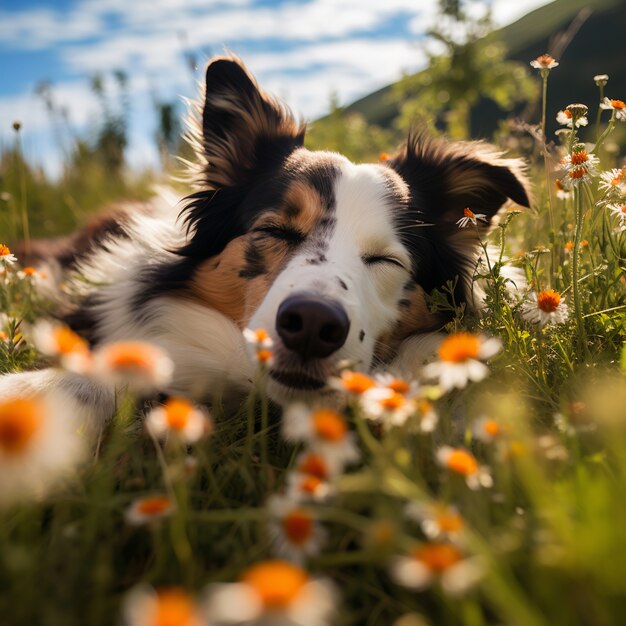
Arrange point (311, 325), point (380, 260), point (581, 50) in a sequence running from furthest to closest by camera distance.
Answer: point (581, 50) → point (380, 260) → point (311, 325)

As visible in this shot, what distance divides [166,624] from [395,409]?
0.67 metres

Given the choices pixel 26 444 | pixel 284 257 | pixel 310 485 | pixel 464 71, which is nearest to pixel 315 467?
pixel 310 485

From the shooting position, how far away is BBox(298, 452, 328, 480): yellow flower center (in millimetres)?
1151

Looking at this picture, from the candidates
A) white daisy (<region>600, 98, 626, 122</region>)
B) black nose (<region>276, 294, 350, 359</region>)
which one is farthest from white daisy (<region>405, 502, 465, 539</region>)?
white daisy (<region>600, 98, 626, 122</region>)

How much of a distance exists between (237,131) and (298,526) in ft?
9.48

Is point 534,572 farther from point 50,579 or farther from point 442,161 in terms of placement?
point 442,161

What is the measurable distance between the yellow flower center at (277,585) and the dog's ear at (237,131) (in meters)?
2.87

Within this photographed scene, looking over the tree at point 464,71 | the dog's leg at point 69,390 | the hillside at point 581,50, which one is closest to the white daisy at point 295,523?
the dog's leg at point 69,390

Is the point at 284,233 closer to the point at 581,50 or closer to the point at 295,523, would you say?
the point at 295,523

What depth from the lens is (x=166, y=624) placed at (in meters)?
0.77

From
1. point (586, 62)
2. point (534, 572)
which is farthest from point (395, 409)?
point (586, 62)

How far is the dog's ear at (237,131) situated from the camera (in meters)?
3.50

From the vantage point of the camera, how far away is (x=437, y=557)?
0.94m

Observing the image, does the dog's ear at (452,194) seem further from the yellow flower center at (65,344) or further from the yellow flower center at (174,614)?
the yellow flower center at (174,614)
